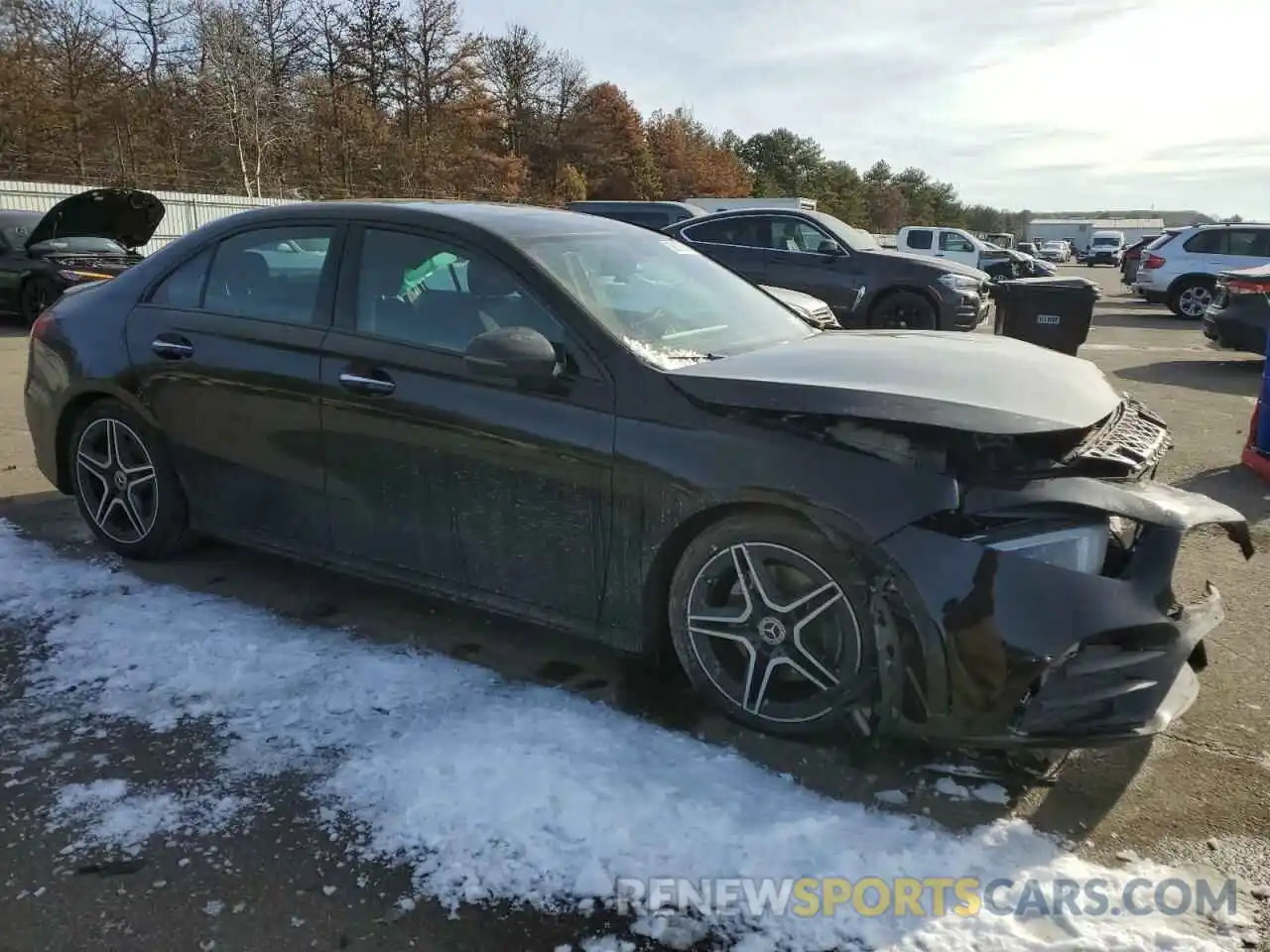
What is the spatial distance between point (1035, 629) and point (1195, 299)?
18.1 m

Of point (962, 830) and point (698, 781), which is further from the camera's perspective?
point (698, 781)

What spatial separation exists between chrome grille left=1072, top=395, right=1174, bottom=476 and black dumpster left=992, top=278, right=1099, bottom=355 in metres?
6.01

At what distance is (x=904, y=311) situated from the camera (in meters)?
11.4

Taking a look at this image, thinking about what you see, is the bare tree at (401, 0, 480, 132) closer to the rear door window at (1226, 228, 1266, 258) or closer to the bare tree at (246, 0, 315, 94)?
the bare tree at (246, 0, 315, 94)

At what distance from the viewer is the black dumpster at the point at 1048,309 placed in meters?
8.80

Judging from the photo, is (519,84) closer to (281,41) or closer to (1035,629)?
(281,41)

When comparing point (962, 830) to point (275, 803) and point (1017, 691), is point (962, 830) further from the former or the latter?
point (275, 803)

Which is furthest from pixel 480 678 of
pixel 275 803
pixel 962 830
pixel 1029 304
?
pixel 1029 304

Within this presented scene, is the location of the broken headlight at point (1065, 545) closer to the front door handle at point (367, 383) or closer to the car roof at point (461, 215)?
the car roof at point (461, 215)

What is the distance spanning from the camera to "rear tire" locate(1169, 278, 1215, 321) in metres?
17.6

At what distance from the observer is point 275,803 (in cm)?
263

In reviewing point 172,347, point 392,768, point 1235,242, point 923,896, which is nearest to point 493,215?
point 172,347

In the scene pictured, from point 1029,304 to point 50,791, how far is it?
8.51 metres

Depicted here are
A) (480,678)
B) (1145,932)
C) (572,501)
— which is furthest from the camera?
(480,678)
